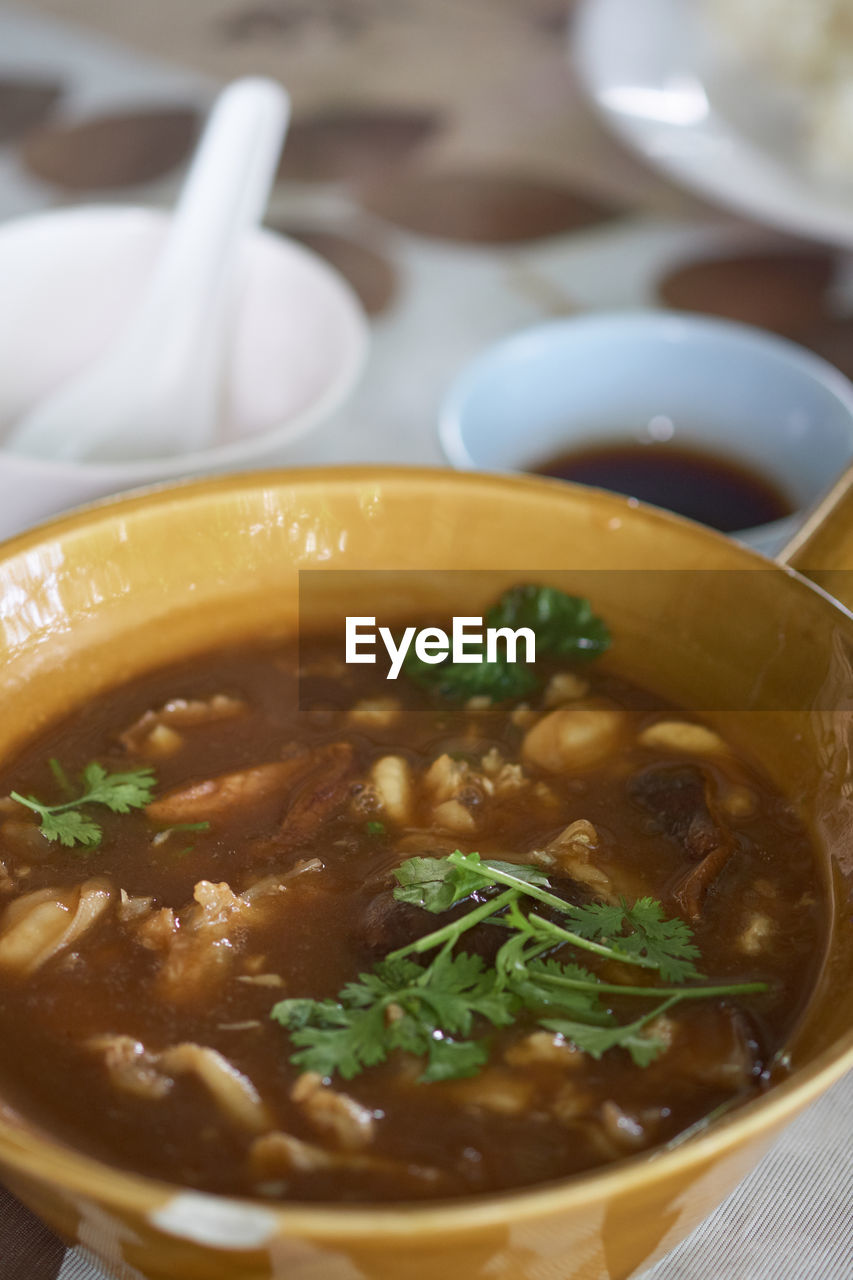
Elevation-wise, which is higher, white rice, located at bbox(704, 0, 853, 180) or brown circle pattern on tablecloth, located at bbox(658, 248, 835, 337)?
white rice, located at bbox(704, 0, 853, 180)

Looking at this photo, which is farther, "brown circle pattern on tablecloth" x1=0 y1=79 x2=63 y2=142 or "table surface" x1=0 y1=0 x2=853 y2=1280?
"brown circle pattern on tablecloth" x1=0 y1=79 x2=63 y2=142

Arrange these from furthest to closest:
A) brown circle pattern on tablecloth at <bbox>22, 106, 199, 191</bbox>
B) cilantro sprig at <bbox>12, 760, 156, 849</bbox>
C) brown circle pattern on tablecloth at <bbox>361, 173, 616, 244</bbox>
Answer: brown circle pattern on tablecloth at <bbox>22, 106, 199, 191</bbox>, brown circle pattern on tablecloth at <bbox>361, 173, 616, 244</bbox>, cilantro sprig at <bbox>12, 760, 156, 849</bbox>

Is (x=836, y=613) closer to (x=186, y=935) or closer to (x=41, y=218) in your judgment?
(x=186, y=935)

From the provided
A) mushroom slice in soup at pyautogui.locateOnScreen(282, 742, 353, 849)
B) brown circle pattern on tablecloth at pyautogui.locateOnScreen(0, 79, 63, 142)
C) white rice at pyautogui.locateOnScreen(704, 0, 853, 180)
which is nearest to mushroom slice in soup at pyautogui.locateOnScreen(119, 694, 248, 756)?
mushroom slice in soup at pyautogui.locateOnScreen(282, 742, 353, 849)

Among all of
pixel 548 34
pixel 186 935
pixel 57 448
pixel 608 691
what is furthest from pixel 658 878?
pixel 548 34

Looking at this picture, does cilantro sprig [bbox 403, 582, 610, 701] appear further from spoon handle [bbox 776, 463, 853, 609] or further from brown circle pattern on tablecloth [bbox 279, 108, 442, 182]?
brown circle pattern on tablecloth [bbox 279, 108, 442, 182]

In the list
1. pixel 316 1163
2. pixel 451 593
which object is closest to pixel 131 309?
pixel 451 593
